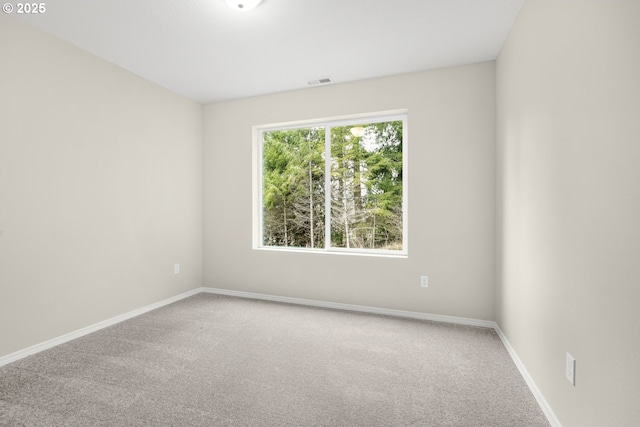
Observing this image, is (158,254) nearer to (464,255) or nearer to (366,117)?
(366,117)

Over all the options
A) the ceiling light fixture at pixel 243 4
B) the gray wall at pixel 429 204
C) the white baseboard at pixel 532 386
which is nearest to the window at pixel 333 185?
the gray wall at pixel 429 204

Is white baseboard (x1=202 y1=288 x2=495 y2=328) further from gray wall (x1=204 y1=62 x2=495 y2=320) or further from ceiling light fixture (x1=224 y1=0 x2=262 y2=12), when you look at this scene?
ceiling light fixture (x1=224 y1=0 x2=262 y2=12)

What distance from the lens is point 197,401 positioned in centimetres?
179

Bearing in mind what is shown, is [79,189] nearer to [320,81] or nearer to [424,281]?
[320,81]

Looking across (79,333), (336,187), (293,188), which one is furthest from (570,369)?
(79,333)

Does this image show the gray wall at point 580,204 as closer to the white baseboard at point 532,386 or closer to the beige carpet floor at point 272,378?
the white baseboard at point 532,386

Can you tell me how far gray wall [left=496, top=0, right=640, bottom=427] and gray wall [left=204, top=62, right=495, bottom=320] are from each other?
27.4 inches

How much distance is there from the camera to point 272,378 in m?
2.04

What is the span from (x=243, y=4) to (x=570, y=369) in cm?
281

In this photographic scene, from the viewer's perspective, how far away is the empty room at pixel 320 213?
1.42 meters

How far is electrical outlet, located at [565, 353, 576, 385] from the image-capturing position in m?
1.42

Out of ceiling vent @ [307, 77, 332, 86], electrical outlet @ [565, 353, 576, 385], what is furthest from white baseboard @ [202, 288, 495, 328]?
ceiling vent @ [307, 77, 332, 86]

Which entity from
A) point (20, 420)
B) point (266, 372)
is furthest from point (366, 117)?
point (20, 420)

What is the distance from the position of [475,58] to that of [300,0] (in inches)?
69.3
